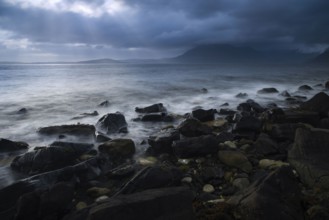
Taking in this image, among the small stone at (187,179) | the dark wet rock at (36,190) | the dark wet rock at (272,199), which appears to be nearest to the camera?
the dark wet rock at (272,199)

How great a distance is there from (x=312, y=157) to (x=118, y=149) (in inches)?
197

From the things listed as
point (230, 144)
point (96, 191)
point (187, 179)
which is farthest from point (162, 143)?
point (96, 191)

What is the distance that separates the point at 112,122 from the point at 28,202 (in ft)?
21.8

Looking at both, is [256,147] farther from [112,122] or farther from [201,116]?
[112,122]

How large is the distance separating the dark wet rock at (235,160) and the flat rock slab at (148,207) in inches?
109

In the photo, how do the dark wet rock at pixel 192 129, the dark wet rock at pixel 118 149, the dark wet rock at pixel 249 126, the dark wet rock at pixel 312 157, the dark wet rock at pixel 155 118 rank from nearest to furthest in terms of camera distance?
the dark wet rock at pixel 312 157 < the dark wet rock at pixel 118 149 < the dark wet rock at pixel 249 126 < the dark wet rock at pixel 192 129 < the dark wet rock at pixel 155 118

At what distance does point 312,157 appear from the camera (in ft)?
19.1

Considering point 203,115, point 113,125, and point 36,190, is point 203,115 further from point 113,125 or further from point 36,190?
point 36,190

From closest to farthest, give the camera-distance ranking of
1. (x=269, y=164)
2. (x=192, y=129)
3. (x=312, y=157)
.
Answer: (x=312, y=157), (x=269, y=164), (x=192, y=129)

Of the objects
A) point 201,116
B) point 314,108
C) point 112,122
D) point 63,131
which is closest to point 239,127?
point 201,116

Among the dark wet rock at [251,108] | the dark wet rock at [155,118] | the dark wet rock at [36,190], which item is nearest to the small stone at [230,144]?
the dark wet rock at [36,190]

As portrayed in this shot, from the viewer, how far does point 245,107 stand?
1483 cm

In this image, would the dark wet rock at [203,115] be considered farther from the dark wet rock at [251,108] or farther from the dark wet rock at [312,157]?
the dark wet rock at [312,157]

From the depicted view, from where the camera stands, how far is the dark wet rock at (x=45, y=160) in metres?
6.68
